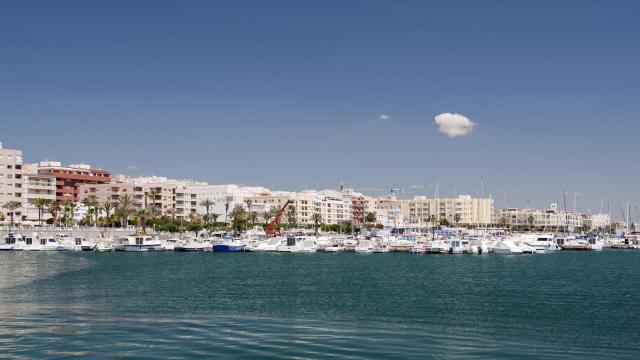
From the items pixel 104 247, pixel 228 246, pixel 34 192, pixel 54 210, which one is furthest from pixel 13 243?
pixel 34 192

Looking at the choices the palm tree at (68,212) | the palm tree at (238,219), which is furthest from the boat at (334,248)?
the palm tree at (68,212)

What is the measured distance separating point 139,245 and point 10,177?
149ft

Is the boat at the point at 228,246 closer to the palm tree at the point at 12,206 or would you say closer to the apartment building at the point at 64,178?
the palm tree at the point at 12,206

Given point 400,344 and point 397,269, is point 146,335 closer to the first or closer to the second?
point 400,344

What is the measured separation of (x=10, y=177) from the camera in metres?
154

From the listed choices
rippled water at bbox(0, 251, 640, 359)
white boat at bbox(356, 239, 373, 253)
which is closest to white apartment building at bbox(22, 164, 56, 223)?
white boat at bbox(356, 239, 373, 253)

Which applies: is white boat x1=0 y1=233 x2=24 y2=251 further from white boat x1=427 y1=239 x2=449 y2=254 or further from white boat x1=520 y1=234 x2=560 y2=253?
white boat x1=520 y1=234 x2=560 y2=253

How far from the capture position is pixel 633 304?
147 ft

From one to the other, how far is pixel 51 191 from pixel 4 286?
127 meters

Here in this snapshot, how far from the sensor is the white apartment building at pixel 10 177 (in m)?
152

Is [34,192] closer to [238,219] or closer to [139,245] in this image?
[238,219]

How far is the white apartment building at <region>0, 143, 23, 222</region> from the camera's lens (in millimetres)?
151875

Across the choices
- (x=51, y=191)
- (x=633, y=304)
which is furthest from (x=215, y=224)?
(x=633, y=304)

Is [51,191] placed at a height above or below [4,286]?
above
